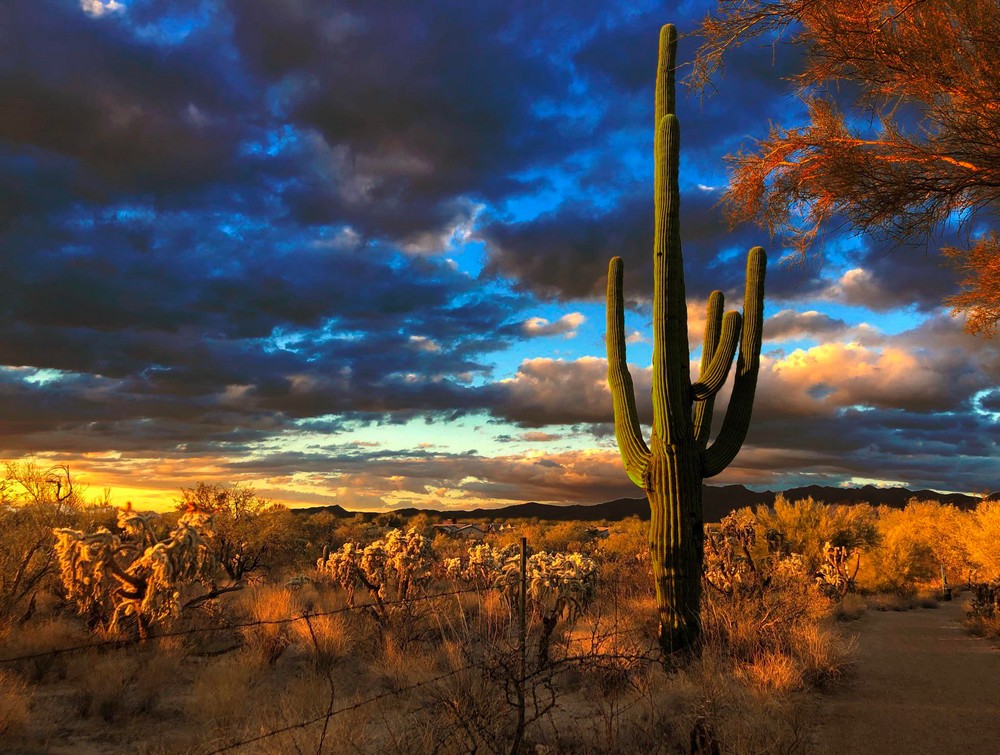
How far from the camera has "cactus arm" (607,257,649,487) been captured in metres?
11.1

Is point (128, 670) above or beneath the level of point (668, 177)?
beneath

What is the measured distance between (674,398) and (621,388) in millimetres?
1346

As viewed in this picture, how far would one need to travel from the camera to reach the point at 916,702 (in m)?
8.78

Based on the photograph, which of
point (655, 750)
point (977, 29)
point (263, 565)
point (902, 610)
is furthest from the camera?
point (263, 565)

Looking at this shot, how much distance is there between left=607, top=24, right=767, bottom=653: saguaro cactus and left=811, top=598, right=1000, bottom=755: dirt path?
2.37 meters

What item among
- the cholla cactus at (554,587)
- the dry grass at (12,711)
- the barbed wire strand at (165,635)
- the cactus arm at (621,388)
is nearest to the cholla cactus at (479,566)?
the cholla cactus at (554,587)

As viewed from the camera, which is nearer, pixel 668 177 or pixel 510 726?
pixel 510 726

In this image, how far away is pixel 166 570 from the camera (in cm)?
996

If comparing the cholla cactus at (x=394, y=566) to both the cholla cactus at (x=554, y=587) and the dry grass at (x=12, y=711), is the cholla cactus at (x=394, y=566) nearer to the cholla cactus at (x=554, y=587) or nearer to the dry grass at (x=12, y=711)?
the cholla cactus at (x=554, y=587)

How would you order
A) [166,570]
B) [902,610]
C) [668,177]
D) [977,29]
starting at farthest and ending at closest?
1. [902,610]
2. [668,177]
3. [166,570]
4. [977,29]

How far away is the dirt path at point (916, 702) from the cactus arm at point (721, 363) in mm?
4715

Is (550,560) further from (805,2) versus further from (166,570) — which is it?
(805,2)

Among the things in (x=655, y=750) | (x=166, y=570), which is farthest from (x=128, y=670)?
(x=655, y=750)

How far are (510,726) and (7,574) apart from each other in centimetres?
998
